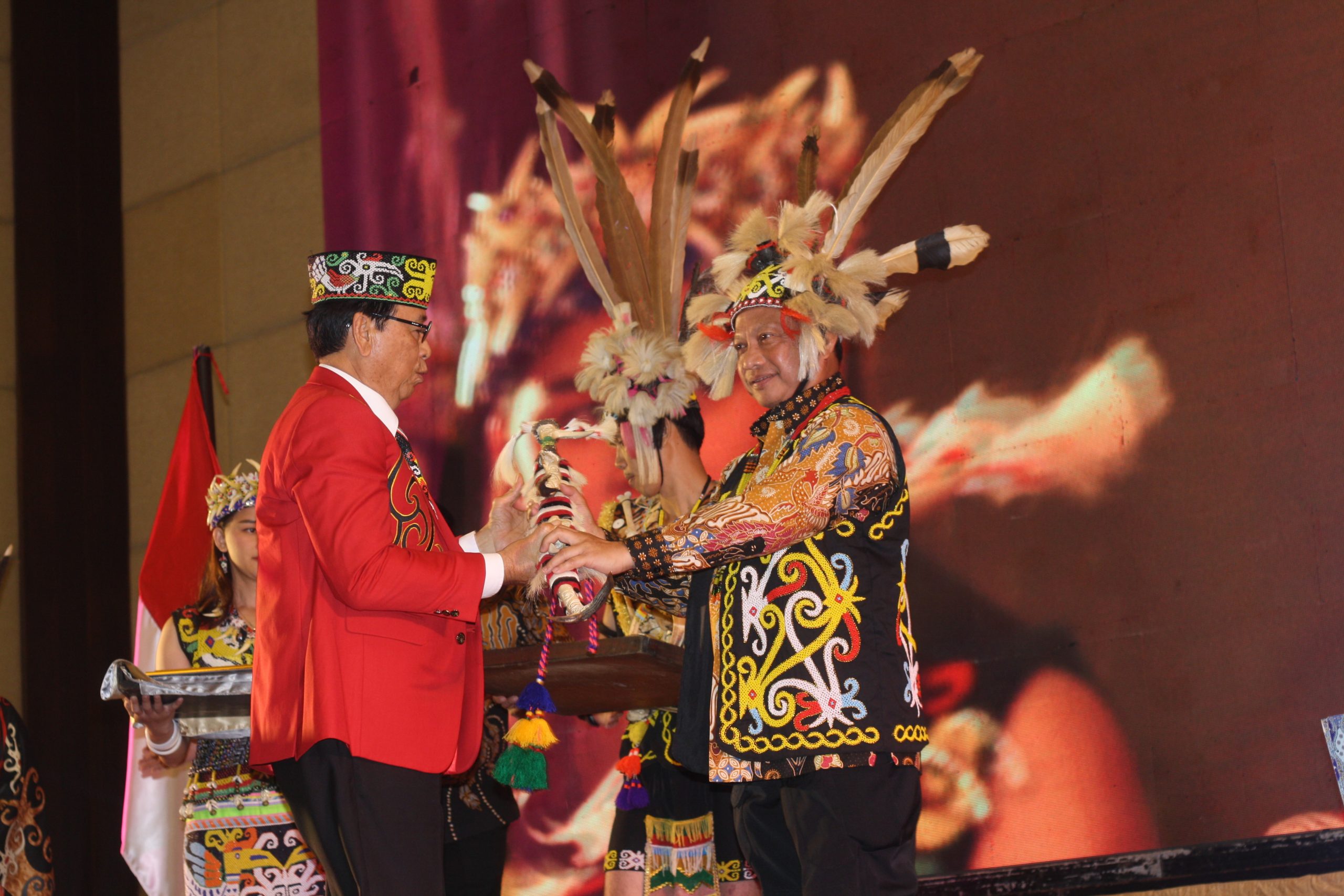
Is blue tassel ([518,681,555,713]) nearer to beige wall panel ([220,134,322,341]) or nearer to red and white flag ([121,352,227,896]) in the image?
red and white flag ([121,352,227,896])

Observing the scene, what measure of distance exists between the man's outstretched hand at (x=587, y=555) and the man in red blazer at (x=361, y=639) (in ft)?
0.28

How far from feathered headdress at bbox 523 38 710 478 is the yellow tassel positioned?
4.51 feet

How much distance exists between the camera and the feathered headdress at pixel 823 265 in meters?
2.74

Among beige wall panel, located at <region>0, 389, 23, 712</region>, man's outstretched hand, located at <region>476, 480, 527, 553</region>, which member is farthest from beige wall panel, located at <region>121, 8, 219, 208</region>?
man's outstretched hand, located at <region>476, 480, 527, 553</region>

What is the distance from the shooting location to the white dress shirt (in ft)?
7.43

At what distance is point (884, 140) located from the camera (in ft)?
10.7

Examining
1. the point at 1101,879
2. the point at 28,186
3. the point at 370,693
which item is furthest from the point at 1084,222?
the point at 28,186

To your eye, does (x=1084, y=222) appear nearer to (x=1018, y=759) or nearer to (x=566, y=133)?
(x=1018, y=759)

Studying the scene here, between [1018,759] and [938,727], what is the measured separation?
25 centimetres

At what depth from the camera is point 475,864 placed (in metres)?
3.54

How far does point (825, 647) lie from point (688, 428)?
1534mm

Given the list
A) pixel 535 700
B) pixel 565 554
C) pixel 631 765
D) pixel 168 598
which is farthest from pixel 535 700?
pixel 168 598

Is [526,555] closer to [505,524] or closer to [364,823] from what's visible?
[505,524]

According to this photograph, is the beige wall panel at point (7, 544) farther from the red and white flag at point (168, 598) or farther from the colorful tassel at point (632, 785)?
the colorful tassel at point (632, 785)
